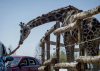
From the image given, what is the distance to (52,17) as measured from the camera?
10.7 m

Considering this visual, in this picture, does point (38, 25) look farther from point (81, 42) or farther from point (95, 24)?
point (81, 42)

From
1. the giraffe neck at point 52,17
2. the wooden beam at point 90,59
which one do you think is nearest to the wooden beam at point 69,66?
the wooden beam at point 90,59

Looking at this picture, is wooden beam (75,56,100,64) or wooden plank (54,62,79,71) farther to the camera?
wooden plank (54,62,79,71)

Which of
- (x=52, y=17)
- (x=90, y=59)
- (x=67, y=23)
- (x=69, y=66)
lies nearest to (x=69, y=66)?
(x=69, y=66)

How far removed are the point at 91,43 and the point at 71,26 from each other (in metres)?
2.65

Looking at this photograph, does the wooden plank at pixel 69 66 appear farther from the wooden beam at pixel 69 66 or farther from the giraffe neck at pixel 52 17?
the giraffe neck at pixel 52 17

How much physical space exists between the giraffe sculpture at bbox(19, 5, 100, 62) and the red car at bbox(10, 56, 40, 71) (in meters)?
1.89

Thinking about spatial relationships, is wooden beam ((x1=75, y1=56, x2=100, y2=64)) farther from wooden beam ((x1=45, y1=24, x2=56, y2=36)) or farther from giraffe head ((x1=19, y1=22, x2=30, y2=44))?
giraffe head ((x1=19, y1=22, x2=30, y2=44))

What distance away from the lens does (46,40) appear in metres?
8.70

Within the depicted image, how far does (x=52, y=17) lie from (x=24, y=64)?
3.46 metres

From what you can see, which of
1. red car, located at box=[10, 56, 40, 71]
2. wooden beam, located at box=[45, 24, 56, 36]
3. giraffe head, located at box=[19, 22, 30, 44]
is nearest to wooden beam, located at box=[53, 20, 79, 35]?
wooden beam, located at box=[45, 24, 56, 36]

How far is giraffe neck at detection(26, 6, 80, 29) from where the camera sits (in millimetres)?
10195

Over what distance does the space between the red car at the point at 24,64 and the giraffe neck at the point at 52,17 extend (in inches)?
104

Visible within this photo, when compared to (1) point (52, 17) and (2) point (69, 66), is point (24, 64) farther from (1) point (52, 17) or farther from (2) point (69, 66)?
(1) point (52, 17)
